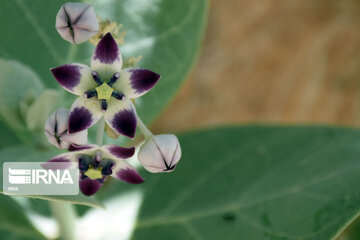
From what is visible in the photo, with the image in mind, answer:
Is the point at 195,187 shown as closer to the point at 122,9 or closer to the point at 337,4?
the point at 122,9

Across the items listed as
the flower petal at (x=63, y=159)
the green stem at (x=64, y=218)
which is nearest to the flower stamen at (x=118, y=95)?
the flower petal at (x=63, y=159)

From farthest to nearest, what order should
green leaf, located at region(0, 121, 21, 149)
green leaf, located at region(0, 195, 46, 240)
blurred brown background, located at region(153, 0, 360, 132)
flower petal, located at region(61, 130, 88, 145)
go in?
blurred brown background, located at region(153, 0, 360, 132), green leaf, located at region(0, 121, 21, 149), green leaf, located at region(0, 195, 46, 240), flower petal, located at region(61, 130, 88, 145)

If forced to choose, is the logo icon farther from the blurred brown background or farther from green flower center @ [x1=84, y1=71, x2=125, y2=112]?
the blurred brown background

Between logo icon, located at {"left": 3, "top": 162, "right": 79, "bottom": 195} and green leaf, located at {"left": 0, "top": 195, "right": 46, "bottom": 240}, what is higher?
logo icon, located at {"left": 3, "top": 162, "right": 79, "bottom": 195}

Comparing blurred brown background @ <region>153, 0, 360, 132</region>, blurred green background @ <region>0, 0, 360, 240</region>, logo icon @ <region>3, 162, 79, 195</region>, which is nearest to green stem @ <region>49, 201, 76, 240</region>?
blurred green background @ <region>0, 0, 360, 240</region>

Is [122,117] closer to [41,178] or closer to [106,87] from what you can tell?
[106,87]

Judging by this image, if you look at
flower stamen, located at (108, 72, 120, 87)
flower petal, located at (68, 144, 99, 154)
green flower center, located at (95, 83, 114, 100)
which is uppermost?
flower stamen, located at (108, 72, 120, 87)
